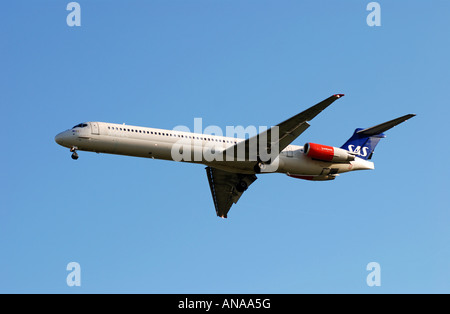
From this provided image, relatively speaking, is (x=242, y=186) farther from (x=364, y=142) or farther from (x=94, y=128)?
(x=94, y=128)

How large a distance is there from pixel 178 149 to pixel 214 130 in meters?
2.88

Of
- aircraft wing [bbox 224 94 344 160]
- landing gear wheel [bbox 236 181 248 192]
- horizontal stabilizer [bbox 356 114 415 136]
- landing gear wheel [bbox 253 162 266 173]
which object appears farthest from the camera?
landing gear wheel [bbox 236 181 248 192]

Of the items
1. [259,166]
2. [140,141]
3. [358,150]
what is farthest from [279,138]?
[140,141]

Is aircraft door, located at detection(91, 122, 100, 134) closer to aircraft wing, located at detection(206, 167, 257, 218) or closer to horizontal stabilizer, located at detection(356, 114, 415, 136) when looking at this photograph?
aircraft wing, located at detection(206, 167, 257, 218)

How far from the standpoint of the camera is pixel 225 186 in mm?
45031

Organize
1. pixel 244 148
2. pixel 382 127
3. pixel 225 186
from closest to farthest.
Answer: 1. pixel 244 148
2. pixel 382 127
3. pixel 225 186

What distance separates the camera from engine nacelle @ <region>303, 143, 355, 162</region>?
41125 mm

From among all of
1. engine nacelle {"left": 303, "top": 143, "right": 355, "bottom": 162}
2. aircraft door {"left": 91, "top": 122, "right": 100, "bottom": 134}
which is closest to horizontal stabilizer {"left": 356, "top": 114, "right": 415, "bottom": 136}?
engine nacelle {"left": 303, "top": 143, "right": 355, "bottom": 162}

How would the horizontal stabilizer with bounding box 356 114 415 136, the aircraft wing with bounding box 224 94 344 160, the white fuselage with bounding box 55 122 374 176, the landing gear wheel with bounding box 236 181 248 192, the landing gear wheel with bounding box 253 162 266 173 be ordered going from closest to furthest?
the aircraft wing with bounding box 224 94 344 160
the white fuselage with bounding box 55 122 374 176
the horizontal stabilizer with bounding box 356 114 415 136
the landing gear wheel with bounding box 253 162 266 173
the landing gear wheel with bounding box 236 181 248 192

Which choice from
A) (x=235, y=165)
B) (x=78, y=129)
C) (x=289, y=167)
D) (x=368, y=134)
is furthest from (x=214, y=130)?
(x=368, y=134)

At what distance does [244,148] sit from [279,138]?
219 cm

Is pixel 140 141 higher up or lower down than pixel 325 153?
higher up

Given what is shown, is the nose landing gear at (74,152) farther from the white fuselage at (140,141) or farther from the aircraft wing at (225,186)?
the aircraft wing at (225,186)

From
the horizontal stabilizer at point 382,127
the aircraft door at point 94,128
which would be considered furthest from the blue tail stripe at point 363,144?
the aircraft door at point 94,128
